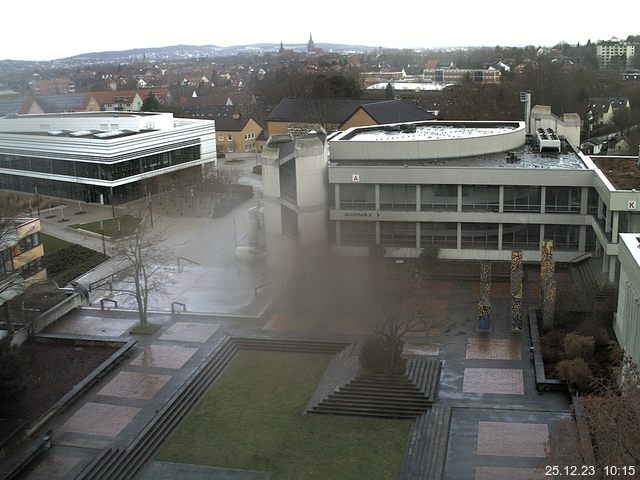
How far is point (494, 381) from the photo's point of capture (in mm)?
20594

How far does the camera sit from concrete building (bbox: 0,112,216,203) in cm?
4541

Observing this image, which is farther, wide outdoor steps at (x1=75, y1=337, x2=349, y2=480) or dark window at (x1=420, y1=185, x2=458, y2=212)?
dark window at (x1=420, y1=185, x2=458, y2=212)

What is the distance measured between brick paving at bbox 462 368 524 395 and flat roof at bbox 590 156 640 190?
9523 millimetres

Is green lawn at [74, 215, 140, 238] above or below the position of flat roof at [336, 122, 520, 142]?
below

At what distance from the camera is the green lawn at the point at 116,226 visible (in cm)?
3854

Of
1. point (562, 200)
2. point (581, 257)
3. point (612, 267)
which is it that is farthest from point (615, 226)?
point (562, 200)

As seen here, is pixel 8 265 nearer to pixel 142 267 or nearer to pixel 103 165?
pixel 142 267

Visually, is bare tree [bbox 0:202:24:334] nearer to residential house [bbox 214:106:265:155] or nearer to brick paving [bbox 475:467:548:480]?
brick paving [bbox 475:467:548:480]

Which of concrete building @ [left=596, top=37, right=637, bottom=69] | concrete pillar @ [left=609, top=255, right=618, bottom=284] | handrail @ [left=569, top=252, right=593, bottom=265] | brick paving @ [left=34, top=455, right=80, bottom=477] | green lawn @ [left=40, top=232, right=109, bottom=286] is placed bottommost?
brick paving @ [left=34, top=455, right=80, bottom=477]

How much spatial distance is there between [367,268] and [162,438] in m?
14.1

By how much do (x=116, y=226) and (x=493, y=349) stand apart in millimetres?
23843

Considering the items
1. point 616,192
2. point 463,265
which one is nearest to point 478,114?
point 463,265

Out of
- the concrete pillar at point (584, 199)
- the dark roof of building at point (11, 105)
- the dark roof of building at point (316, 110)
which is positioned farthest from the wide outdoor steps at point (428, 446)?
the dark roof of building at point (11, 105)

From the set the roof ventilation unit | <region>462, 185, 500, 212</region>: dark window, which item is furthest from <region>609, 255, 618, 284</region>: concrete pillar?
the roof ventilation unit
